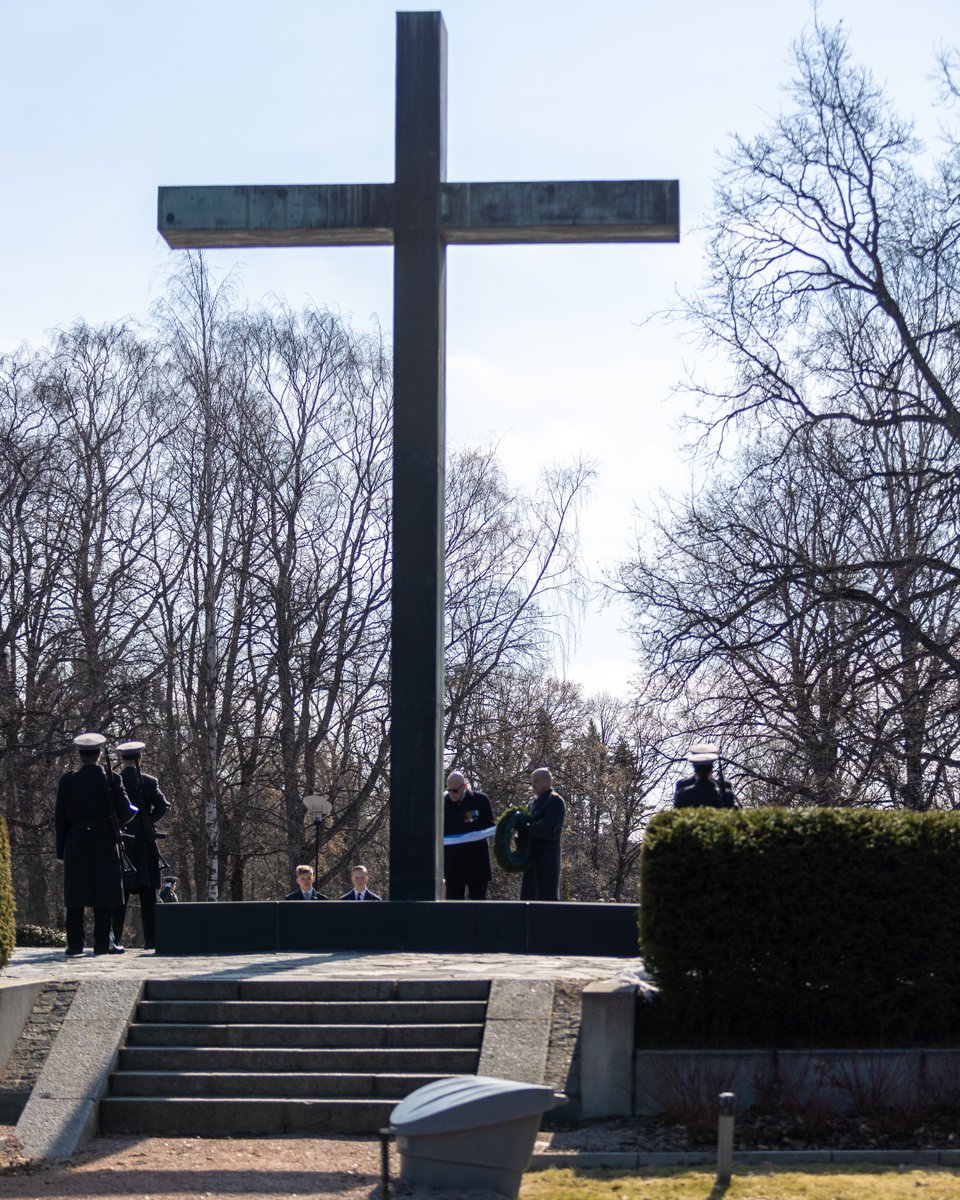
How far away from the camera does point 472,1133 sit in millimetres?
7188

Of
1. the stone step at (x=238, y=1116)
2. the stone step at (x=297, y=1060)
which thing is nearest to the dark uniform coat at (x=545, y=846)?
the stone step at (x=297, y=1060)

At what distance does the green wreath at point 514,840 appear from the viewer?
14.8 metres

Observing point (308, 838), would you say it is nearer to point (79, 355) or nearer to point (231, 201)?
point (79, 355)

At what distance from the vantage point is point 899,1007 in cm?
930

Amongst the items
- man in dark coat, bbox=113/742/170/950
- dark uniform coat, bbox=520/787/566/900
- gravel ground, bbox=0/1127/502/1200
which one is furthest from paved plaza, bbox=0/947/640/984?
dark uniform coat, bbox=520/787/566/900

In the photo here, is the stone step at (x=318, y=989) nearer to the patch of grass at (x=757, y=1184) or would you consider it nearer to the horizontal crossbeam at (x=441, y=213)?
the patch of grass at (x=757, y=1184)

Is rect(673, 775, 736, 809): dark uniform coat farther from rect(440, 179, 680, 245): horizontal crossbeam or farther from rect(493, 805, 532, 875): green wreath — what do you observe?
rect(440, 179, 680, 245): horizontal crossbeam

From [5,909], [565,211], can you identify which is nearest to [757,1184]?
[5,909]

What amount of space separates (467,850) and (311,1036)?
17.8 feet

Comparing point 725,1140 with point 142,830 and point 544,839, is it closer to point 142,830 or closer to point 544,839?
point 544,839

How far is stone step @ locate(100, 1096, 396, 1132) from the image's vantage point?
9414 mm

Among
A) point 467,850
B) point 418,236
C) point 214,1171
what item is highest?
point 418,236

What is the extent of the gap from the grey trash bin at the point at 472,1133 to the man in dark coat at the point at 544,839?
7.25m

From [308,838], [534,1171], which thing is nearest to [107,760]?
[534,1171]
